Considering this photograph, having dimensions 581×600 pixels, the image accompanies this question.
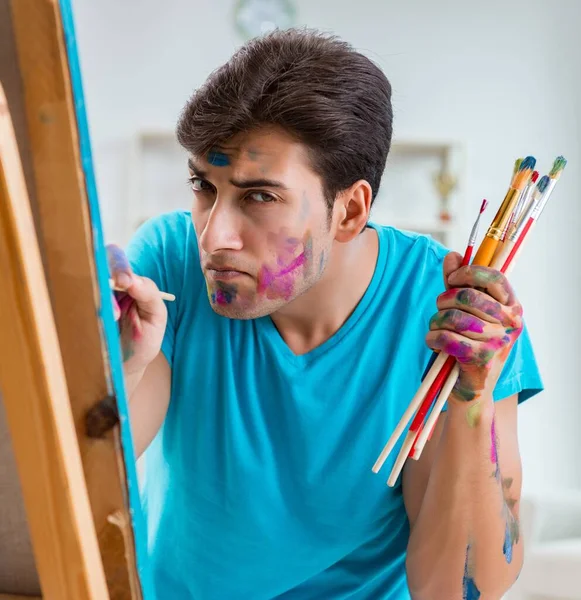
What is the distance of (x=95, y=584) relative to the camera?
417 millimetres

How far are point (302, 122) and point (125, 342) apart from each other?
37 centimetres

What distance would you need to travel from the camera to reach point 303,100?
0.94 m

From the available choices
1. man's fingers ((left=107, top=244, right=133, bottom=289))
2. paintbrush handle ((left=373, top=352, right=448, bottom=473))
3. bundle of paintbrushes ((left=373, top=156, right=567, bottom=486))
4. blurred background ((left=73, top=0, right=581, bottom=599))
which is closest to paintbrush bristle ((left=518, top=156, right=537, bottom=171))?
bundle of paintbrushes ((left=373, top=156, right=567, bottom=486))

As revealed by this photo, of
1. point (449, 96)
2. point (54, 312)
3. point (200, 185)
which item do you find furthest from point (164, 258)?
point (449, 96)

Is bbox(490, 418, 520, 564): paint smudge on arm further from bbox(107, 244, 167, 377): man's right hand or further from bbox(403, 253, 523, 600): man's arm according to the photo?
bbox(107, 244, 167, 377): man's right hand

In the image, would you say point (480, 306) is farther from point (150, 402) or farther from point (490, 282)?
point (150, 402)

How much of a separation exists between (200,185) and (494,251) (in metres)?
0.39

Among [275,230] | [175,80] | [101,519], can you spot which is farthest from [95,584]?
[175,80]

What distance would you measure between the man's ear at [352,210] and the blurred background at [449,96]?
186 cm

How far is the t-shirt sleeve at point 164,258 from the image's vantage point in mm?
1079

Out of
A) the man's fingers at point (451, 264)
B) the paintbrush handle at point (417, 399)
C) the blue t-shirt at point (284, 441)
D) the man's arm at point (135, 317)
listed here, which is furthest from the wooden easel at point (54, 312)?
the blue t-shirt at point (284, 441)

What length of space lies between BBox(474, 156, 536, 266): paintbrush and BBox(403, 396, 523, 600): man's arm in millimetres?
174

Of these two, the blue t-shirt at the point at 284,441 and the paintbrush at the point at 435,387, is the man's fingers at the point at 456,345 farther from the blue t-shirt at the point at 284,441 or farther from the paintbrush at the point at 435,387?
the blue t-shirt at the point at 284,441

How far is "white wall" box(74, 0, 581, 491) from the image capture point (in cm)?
294
